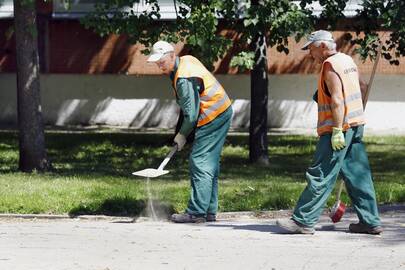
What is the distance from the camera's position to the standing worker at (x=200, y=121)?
9953mm

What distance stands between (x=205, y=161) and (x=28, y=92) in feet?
15.2

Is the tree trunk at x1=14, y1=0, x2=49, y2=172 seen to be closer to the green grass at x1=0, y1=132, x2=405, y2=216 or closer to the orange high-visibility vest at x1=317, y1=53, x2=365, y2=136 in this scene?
the green grass at x1=0, y1=132, x2=405, y2=216

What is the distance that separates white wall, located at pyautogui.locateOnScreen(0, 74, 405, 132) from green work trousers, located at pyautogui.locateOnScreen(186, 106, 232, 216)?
11674 millimetres

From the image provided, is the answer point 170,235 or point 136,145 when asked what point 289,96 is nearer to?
point 136,145

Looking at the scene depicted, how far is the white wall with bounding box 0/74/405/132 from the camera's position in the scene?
21422 mm

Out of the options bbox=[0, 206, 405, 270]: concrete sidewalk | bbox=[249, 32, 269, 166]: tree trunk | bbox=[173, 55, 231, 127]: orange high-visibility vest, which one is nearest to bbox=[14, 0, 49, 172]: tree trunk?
bbox=[249, 32, 269, 166]: tree trunk

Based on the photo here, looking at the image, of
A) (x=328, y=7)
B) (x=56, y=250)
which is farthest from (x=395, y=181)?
(x=56, y=250)

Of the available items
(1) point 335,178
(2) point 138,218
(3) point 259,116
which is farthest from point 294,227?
(3) point 259,116

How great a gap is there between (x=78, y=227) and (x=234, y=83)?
1222 cm

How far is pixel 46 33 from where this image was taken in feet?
73.6

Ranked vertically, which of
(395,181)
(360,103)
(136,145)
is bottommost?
(136,145)

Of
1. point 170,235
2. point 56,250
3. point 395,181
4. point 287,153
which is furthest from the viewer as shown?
point 287,153

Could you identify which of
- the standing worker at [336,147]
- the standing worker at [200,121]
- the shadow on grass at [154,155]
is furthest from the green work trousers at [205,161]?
the shadow on grass at [154,155]

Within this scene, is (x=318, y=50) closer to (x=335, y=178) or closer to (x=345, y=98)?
(x=345, y=98)
